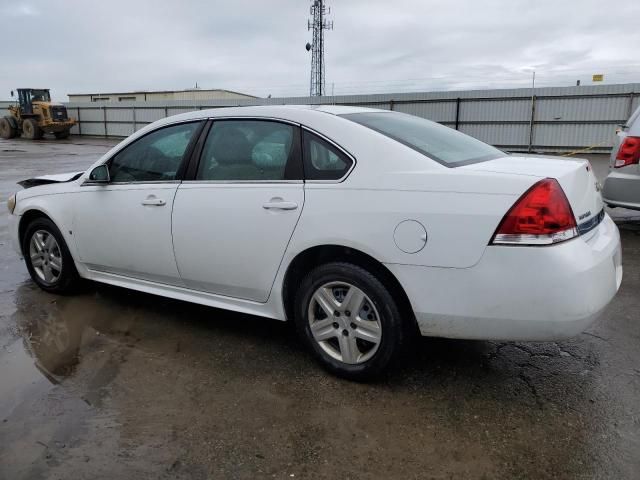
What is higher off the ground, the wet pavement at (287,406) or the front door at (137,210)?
the front door at (137,210)

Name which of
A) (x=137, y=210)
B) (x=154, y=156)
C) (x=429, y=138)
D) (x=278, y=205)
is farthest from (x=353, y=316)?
(x=154, y=156)

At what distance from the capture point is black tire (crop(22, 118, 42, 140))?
103 ft

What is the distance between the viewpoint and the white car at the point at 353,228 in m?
2.55

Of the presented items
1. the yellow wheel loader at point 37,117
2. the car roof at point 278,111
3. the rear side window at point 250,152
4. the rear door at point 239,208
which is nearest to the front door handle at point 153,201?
the rear door at point 239,208

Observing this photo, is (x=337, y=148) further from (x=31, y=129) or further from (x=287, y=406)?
(x=31, y=129)

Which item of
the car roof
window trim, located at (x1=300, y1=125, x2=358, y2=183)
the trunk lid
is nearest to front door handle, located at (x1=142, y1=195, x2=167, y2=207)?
the car roof

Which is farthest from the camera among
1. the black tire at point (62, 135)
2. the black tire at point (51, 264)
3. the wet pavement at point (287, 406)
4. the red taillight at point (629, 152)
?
the black tire at point (62, 135)

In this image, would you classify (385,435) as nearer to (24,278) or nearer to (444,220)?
(444,220)

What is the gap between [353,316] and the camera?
296 cm

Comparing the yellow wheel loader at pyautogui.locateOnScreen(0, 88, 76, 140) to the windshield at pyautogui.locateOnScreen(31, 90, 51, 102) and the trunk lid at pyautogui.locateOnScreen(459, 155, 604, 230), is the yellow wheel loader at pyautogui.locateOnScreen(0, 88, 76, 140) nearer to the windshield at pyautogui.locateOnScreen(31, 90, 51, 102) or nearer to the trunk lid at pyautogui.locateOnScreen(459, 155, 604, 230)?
the windshield at pyautogui.locateOnScreen(31, 90, 51, 102)

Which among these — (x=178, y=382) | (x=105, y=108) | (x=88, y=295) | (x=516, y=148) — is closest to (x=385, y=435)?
(x=178, y=382)

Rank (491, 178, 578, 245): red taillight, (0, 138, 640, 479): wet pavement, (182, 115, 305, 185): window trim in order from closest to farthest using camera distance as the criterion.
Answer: (0, 138, 640, 479): wet pavement → (491, 178, 578, 245): red taillight → (182, 115, 305, 185): window trim

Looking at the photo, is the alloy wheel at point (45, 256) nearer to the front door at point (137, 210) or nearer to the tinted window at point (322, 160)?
the front door at point (137, 210)

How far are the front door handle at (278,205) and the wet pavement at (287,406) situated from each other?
97 cm
